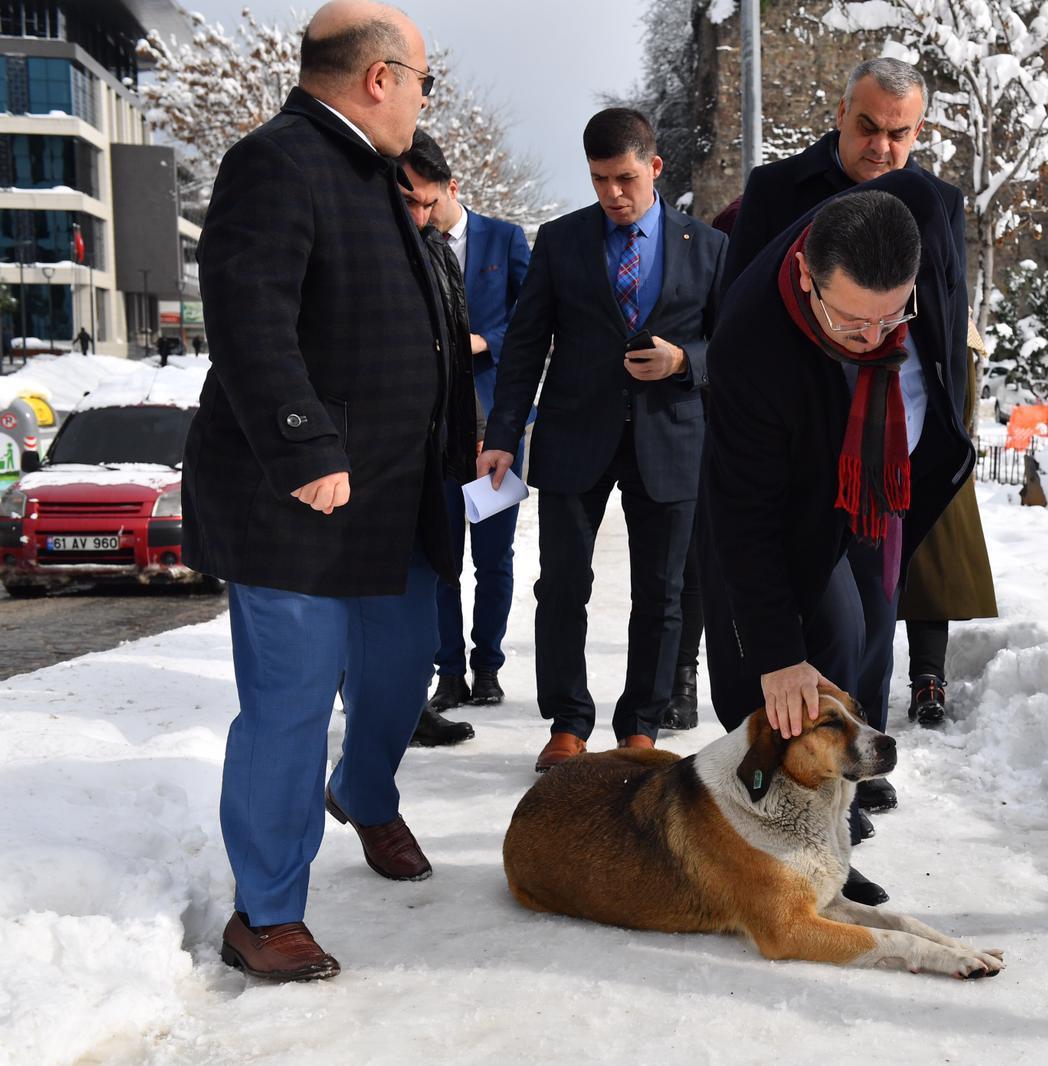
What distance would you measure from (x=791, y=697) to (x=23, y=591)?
30.9 ft

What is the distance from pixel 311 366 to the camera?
3291 mm

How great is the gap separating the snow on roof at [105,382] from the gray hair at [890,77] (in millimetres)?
9376

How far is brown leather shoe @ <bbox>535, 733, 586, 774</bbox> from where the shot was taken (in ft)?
16.4

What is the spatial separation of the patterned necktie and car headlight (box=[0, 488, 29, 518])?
23.6 ft

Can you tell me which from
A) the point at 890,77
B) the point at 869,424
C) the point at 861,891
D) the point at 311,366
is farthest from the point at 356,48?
the point at 861,891

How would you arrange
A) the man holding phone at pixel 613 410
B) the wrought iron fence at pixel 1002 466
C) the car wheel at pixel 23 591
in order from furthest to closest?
the wrought iron fence at pixel 1002 466, the car wheel at pixel 23 591, the man holding phone at pixel 613 410

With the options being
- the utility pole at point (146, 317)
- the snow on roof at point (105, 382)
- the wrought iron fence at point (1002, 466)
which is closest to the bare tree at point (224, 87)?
the snow on roof at point (105, 382)

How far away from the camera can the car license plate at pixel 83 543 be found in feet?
35.3

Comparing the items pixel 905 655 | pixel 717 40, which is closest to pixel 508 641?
pixel 905 655

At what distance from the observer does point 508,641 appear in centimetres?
778

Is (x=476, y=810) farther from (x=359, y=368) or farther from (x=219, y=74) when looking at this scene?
(x=219, y=74)

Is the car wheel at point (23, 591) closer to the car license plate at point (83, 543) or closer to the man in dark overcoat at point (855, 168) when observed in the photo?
the car license plate at point (83, 543)

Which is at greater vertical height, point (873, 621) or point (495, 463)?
point (495, 463)

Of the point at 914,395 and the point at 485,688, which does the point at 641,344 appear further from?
the point at 485,688
